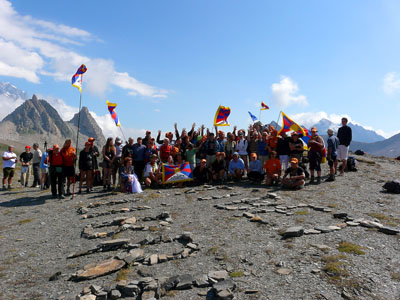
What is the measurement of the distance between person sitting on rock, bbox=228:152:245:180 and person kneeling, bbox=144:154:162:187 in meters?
4.55

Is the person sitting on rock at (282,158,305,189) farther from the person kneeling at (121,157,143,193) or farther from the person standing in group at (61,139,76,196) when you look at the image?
the person standing in group at (61,139,76,196)

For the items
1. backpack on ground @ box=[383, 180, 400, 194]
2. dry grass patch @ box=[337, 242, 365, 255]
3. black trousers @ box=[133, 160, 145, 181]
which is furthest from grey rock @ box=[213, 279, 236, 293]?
backpack on ground @ box=[383, 180, 400, 194]

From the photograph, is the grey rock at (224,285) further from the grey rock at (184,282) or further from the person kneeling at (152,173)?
→ the person kneeling at (152,173)

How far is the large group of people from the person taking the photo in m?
16.7

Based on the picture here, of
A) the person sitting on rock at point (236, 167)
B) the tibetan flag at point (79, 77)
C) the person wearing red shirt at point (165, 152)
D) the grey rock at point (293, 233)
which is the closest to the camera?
the grey rock at point (293, 233)

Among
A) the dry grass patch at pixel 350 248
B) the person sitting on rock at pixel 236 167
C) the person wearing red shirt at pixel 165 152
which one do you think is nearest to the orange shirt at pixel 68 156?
the person wearing red shirt at pixel 165 152

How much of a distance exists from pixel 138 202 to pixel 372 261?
33.9ft

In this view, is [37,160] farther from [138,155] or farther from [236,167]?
[236,167]

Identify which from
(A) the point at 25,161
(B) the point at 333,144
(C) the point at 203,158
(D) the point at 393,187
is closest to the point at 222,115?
(C) the point at 203,158

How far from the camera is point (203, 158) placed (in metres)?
18.9

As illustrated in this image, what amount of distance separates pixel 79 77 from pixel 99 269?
1690cm

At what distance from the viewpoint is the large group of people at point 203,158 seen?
659 inches

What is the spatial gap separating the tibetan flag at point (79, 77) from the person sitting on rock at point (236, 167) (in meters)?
11.8

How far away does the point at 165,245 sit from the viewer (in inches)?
350
